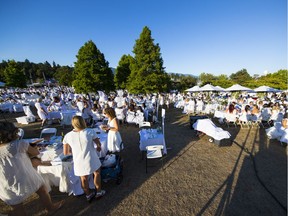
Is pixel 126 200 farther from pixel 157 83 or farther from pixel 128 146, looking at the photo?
pixel 157 83

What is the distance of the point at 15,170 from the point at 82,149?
95 centimetres

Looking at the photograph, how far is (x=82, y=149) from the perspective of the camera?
267 cm

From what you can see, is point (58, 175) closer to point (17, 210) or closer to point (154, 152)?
point (17, 210)

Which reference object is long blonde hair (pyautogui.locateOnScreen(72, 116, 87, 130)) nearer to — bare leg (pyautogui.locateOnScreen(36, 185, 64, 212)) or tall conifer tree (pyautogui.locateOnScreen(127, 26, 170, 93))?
bare leg (pyautogui.locateOnScreen(36, 185, 64, 212))

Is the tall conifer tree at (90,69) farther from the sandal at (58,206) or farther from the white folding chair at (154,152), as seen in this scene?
the sandal at (58,206)

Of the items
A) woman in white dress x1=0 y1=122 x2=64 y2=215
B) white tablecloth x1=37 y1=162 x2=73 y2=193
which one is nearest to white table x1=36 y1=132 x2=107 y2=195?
white tablecloth x1=37 y1=162 x2=73 y2=193

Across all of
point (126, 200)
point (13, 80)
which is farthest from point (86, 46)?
point (126, 200)

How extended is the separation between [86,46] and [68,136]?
20.1 m

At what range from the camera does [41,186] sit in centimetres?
252

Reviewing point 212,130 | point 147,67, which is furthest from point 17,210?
point 147,67

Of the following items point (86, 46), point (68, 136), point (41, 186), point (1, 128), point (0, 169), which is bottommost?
point (41, 186)

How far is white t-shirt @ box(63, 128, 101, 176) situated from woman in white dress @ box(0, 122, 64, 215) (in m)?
0.57

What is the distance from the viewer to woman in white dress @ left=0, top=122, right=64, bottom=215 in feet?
6.66

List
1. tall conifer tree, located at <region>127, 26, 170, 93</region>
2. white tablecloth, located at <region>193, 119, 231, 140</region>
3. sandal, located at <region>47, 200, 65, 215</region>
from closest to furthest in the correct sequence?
1. sandal, located at <region>47, 200, 65, 215</region>
2. white tablecloth, located at <region>193, 119, 231, 140</region>
3. tall conifer tree, located at <region>127, 26, 170, 93</region>
